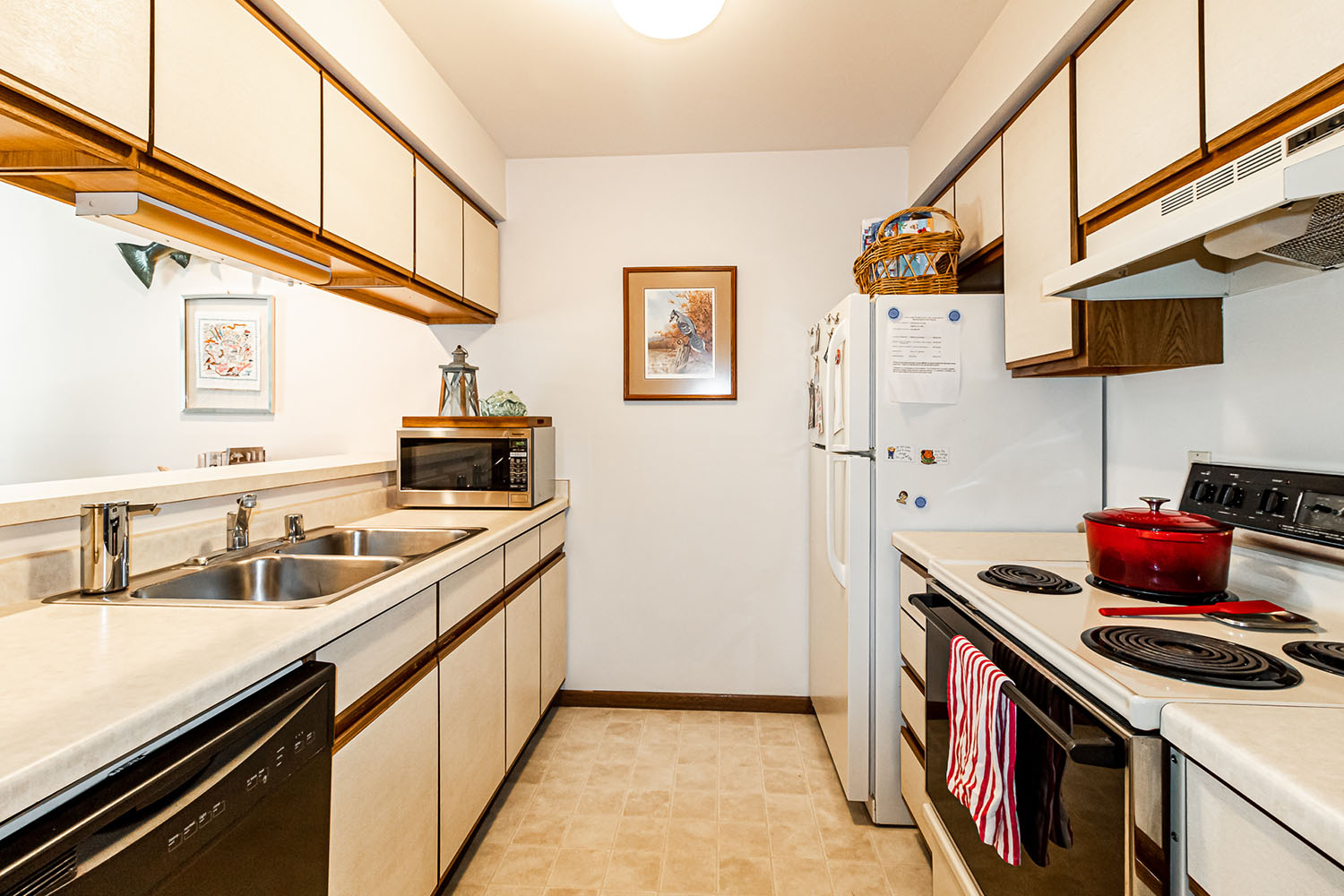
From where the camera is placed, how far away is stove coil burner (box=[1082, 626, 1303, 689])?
864mm

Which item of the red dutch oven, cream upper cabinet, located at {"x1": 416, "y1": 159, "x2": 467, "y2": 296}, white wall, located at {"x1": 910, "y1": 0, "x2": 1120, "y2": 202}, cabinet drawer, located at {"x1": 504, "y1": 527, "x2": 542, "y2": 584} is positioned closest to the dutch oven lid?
the red dutch oven

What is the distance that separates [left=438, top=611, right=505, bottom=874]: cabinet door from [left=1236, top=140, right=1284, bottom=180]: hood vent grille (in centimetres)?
190

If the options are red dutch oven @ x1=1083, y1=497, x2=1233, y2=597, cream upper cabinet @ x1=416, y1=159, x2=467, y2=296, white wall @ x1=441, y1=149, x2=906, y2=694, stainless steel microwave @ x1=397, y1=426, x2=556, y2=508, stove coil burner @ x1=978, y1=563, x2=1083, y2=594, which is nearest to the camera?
red dutch oven @ x1=1083, y1=497, x2=1233, y2=597

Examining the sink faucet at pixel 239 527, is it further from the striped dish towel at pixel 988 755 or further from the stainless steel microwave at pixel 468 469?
the striped dish towel at pixel 988 755

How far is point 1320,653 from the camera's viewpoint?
96 cm

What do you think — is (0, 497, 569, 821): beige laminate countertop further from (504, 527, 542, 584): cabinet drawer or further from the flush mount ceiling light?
the flush mount ceiling light

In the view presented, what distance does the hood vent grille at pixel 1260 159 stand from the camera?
993 millimetres

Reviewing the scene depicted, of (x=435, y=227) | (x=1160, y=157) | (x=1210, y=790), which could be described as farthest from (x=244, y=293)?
(x=1210, y=790)

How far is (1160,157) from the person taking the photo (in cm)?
133

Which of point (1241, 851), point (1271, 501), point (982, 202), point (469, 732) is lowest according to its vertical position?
point (469, 732)

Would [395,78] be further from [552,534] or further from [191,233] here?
[552,534]

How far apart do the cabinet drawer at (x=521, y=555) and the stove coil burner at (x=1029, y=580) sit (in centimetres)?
145

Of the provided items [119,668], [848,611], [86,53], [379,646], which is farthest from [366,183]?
[848,611]

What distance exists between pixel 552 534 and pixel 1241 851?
2.39m
